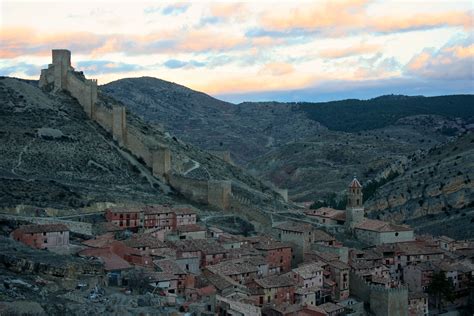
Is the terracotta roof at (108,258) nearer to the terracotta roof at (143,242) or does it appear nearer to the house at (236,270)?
the terracotta roof at (143,242)

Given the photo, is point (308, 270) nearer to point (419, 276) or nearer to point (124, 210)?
point (419, 276)

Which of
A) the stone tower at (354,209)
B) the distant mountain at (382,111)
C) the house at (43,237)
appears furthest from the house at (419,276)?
the distant mountain at (382,111)

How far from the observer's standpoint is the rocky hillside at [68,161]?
4994cm

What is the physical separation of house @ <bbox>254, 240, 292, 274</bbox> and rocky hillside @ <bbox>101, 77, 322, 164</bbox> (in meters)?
93.7

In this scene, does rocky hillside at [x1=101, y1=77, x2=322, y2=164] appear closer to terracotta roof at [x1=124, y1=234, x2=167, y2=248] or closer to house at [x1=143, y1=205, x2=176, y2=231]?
house at [x1=143, y1=205, x2=176, y2=231]

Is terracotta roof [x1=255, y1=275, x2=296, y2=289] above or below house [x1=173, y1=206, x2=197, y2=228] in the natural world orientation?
below

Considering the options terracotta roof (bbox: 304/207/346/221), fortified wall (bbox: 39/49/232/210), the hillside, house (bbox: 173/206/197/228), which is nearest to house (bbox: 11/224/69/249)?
house (bbox: 173/206/197/228)

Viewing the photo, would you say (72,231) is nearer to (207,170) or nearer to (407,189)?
(207,170)

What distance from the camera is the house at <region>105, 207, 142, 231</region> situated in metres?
Answer: 44.2

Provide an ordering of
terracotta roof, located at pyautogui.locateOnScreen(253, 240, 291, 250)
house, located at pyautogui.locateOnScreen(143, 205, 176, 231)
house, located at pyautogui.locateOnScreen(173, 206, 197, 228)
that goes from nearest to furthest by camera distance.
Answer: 1. terracotta roof, located at pyautogui.locateOnScreen(253, 240, 291, 250)
2. house, located at pyautogui.locateOnScreen(143, 205, 176, 231)
3. house, located at pyautogui.locateOnScreen(173, 206, 197, 228)

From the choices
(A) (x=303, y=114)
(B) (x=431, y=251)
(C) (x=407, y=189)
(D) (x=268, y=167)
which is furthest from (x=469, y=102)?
(B) (x=431, y=251)

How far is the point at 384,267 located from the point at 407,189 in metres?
34.8

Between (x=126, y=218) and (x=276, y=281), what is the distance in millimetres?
12243

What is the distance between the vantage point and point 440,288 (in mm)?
39812
